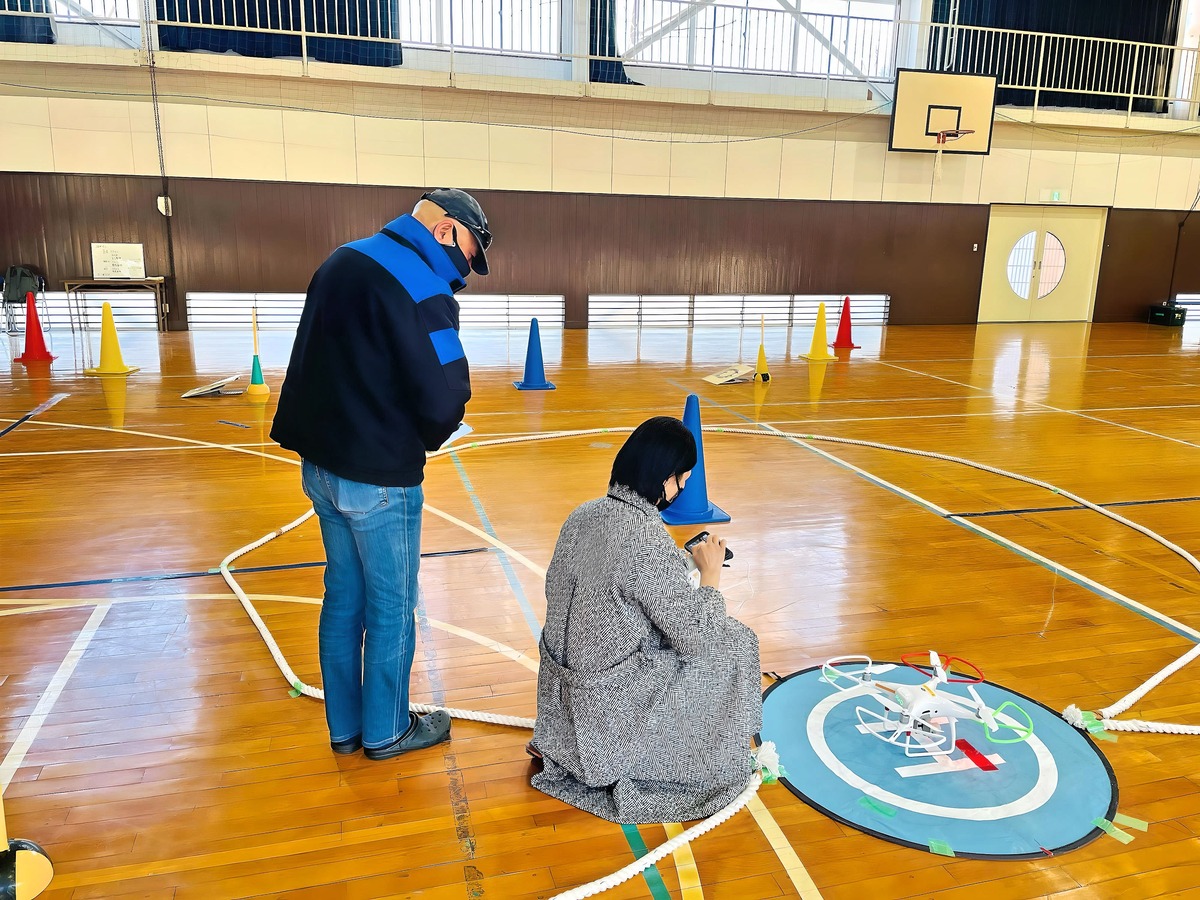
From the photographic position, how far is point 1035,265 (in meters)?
16.8

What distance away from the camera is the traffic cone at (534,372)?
361 inches

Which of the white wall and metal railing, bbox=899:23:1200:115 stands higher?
metal railing, bbox=899:23:1200:115

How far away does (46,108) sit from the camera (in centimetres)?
1230

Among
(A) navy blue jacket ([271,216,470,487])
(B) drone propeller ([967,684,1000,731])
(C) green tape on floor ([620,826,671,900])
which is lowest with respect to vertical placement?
(C) green tape on floor ([620,826,671,900])

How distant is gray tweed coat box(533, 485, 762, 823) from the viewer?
2.26m

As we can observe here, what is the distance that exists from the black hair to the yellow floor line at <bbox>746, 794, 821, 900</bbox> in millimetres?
980

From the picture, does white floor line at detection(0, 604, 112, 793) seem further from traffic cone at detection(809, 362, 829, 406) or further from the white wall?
the white wall

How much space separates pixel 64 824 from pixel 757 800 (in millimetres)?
1948

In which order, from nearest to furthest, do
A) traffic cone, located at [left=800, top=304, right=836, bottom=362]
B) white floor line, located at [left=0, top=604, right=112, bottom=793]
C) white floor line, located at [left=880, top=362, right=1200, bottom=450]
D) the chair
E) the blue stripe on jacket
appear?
the blue stripe on jacket
white floor line, located at [left=0, top=604, right=112, bottom=793]
white floor line, located at [left=880, top=362, right=1200, bottom=450]
traffic cone, located at [left=800, top=304, right=836, bottom=362]
the chair

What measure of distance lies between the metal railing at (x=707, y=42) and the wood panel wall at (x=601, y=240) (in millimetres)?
2034

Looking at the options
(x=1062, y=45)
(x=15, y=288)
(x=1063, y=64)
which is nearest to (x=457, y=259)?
(x=15, y=288)

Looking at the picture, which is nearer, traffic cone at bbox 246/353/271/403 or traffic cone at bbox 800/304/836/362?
traffic cone at bbox 246/353/271/403

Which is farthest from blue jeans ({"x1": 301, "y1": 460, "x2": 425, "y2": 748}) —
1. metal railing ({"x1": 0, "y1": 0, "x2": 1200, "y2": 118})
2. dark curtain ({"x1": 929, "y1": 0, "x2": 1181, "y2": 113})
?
dark curtain ({"x1": 929, "y1": 0, "x2": 1181, "y2": 113})

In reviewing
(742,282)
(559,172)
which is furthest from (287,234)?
(742,282)
